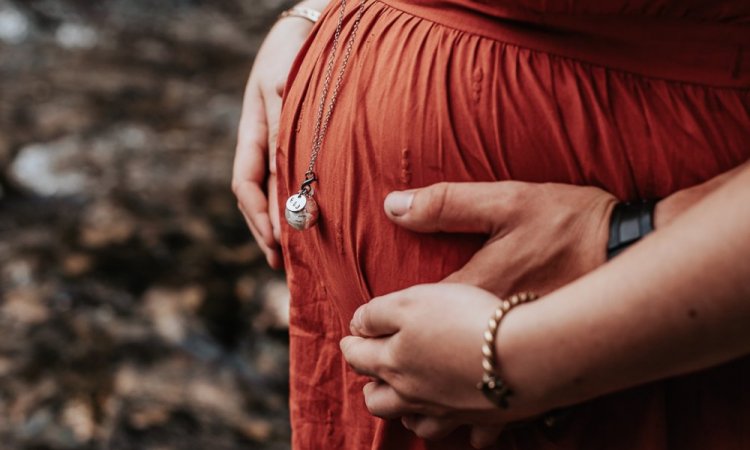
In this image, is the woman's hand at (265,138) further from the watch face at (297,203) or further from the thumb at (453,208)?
the thumb at (453,208)

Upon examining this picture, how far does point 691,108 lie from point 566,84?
4.2 inches

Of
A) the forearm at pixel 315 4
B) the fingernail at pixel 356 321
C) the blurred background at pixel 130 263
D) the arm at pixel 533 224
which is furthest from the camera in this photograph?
the blurred background at pixel 130 263

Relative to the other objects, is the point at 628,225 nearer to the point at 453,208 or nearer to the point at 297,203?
the point at 453,208

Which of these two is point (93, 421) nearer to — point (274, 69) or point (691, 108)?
point (274, 69)

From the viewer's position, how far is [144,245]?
255 cm

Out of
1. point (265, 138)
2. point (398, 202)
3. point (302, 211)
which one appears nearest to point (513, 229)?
point (398, 202)

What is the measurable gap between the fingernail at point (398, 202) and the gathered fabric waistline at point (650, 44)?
175 mm

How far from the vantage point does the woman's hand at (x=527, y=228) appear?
0.65 metres

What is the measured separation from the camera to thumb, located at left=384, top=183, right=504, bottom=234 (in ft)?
2.23

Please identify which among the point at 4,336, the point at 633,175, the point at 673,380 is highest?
the point at 633,175

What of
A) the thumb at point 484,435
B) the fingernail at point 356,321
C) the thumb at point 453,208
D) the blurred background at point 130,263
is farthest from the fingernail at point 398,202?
the blurred background at point 130,263

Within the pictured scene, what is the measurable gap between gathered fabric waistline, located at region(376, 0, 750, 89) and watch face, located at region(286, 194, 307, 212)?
0.89 feet

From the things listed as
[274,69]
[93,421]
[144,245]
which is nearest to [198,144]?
[144,245]

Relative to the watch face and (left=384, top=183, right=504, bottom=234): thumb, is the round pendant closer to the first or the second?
the watch face
